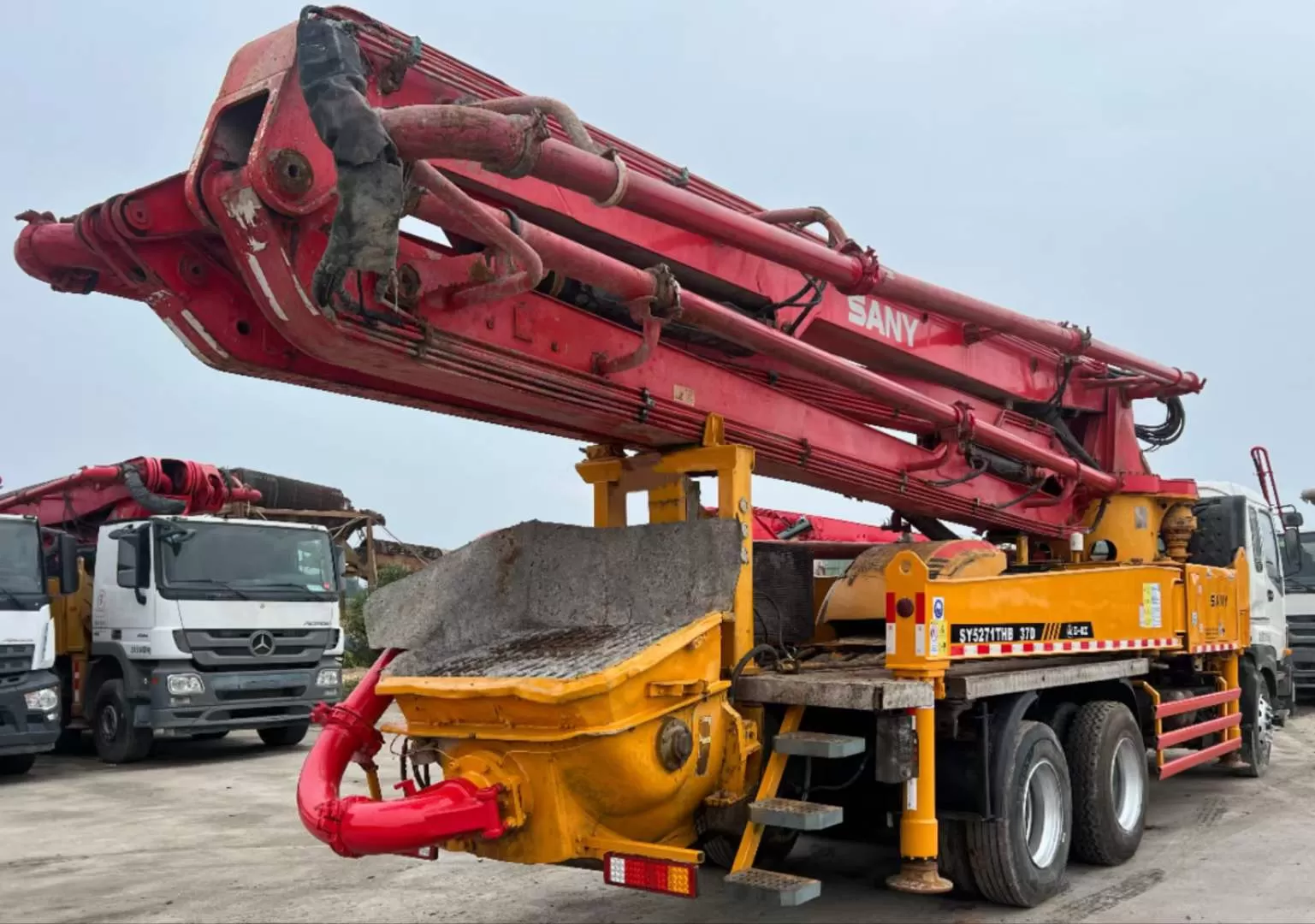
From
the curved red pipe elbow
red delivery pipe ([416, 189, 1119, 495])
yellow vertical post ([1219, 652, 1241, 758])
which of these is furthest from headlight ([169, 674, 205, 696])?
yellow vertical post ([1219, 652, 1241, 758])

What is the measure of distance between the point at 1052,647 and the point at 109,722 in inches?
404

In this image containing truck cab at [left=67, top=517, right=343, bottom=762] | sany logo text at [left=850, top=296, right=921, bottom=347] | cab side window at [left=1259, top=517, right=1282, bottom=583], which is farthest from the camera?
truck cab at [left=67, top=517, right=343, bottom=762]

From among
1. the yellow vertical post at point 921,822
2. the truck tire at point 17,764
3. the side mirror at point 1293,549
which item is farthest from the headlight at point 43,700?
the side mirror at point 1293,549

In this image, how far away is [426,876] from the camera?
22.9ft

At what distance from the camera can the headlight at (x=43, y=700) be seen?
1137cm

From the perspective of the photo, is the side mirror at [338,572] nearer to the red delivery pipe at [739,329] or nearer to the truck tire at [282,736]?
the truck tire at [282,736]

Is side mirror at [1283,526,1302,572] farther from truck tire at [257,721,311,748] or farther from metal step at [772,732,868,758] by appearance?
truck tire at [257,721,311,748]

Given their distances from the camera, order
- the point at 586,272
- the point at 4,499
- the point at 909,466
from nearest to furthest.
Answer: the point at 586,272, the point at 909,466, the point at 4,499

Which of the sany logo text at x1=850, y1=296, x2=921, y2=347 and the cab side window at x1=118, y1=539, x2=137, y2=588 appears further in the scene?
the cab side window at x1=118, y1=539, x2=137, y2=588

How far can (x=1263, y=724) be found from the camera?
10094mm

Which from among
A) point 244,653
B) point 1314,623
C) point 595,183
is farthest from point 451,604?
point 1314,623

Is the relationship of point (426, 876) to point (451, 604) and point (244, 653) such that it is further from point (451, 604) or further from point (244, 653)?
point (244, 653)

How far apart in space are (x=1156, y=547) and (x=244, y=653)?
28.7ft

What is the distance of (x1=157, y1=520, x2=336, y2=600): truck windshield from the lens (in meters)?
12.2
